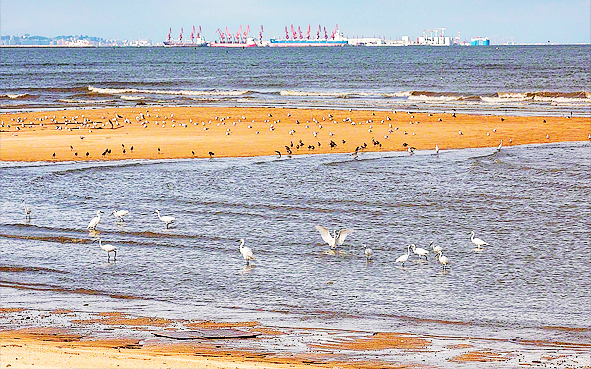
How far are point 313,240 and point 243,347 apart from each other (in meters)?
6.12

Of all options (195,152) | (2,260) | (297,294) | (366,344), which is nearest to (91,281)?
(2,260)

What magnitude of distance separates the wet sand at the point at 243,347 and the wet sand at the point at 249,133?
16289 mm

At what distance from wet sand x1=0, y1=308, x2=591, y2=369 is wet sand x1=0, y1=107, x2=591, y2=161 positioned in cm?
1629

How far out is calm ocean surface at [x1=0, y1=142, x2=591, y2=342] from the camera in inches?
451

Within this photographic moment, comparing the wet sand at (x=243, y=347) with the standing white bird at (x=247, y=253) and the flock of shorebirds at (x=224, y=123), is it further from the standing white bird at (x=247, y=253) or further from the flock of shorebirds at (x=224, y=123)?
the flock of shorebirds at (x=224, y=123)

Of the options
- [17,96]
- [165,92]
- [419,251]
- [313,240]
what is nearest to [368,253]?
[419,251]

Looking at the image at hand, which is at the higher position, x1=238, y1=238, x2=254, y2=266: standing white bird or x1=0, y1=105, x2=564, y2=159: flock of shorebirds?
x1=0, y1=105, x2=564, y2=159: flock of shorebirds

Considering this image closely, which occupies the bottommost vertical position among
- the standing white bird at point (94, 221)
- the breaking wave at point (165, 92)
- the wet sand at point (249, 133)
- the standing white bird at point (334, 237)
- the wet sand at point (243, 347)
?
the wet sand at point (243, 347)

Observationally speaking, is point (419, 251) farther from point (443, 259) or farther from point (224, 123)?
point (224, 123)

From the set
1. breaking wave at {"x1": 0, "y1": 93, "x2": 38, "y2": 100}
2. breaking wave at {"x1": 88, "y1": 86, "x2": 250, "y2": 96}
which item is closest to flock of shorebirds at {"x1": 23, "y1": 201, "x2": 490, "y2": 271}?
breaking wave at {"x1": 0, "y1": 93, "x2": 38, "y2": 100}

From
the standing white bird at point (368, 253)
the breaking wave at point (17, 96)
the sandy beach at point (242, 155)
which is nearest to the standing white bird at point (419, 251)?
the standing white bird at point (368, 253)

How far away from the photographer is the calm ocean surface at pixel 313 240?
11.5m

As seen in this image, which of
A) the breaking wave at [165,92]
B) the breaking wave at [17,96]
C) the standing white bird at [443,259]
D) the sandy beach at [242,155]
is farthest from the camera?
the breaking wave at [165,92]

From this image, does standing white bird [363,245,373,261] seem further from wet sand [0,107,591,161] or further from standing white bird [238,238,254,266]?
wet sand [0,107,591,161]
